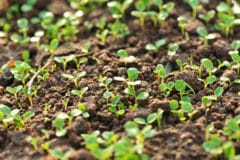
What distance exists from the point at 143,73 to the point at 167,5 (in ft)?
1.62

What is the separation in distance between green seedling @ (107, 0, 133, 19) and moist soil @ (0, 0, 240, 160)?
69 millimetres

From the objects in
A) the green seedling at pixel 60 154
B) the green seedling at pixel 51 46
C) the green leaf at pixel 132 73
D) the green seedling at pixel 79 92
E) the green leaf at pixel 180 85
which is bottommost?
the green seedling at pixel 60 154

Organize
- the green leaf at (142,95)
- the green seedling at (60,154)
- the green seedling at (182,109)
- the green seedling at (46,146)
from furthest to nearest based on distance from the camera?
the green leaf at (142,95) < the green seedling at (182,109) < the green seedling at (46,146) < the green seedling at (60,154)

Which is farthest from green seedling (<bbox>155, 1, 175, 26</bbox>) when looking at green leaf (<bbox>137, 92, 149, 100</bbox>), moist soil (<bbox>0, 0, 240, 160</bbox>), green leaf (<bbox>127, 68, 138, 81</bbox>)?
green leaf (<bbox>137, 92, 149, 100</bbox>)

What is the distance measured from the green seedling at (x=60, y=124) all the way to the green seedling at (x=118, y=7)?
0.84 metres

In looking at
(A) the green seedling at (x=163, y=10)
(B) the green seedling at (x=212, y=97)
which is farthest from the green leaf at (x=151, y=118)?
(A) the green seedling at (x=163, y=10)

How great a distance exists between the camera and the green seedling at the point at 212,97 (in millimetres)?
2318

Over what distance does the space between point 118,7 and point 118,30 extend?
0.18 meters

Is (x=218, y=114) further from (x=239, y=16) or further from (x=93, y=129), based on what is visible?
(x=239, y=16)

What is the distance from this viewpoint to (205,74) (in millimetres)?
2547

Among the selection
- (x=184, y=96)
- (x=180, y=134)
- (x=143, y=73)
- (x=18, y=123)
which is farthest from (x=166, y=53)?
(x=18, y=123)

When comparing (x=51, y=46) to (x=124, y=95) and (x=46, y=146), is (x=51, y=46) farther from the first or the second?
(x=46, y=146)

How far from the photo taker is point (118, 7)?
9.80 ft

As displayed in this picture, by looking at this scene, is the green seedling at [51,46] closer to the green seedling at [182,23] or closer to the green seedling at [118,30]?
the green seedling at [118,30]
